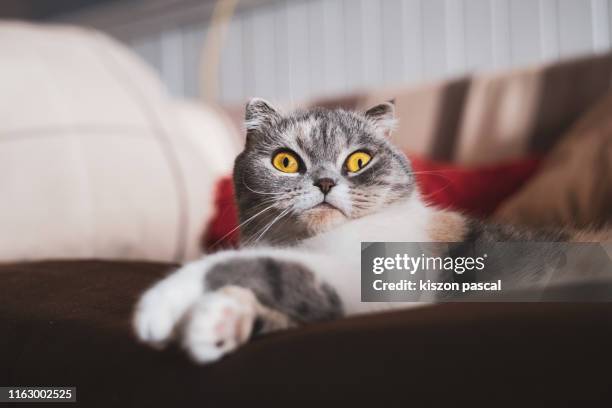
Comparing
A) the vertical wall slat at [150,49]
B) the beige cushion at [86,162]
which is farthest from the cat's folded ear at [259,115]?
the vertical wall slat at [150,49]

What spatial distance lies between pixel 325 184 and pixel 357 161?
0.05 meters

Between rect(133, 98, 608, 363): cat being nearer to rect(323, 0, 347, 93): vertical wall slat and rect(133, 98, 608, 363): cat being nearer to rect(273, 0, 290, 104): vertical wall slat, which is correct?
rect(323, 0, 347, 93): vertical wall slat

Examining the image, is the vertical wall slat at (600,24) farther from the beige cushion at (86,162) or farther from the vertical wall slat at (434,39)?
the beige cushion at (86,162)

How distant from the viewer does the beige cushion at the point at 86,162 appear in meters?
1.02

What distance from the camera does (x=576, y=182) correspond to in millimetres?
1148

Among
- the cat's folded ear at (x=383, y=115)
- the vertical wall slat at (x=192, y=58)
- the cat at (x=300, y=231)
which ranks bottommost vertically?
the cat at (x=300, y=231)

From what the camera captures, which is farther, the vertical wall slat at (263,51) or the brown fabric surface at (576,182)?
the vertical wall slat at (263,51)

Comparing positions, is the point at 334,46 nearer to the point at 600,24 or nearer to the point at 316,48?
the point at 316,48

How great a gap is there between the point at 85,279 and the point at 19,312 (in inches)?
4.8

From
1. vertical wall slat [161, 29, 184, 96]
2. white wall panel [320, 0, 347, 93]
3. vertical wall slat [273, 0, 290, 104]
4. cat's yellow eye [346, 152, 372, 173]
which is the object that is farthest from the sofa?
vertical wall slat [161, 29, 184, 96]

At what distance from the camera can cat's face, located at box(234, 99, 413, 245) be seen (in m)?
0.56

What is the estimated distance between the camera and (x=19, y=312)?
2.01 feet

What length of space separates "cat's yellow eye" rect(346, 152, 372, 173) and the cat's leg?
13 cm

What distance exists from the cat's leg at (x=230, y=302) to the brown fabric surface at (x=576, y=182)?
28.6 inches
